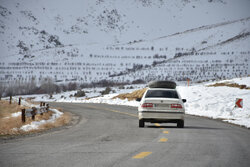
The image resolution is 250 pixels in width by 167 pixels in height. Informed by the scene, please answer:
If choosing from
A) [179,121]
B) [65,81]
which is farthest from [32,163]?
[65,81]

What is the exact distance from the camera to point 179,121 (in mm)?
17469

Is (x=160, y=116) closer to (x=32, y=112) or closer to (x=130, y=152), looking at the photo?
(x=32, y=112)

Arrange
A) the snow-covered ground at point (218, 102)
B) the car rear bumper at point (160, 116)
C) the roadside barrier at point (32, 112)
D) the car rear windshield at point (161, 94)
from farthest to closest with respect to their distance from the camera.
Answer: the snow-covered ground at point (218, 102)
the roadside barrier at point (32, 112)
the car rear windshield at point (161, 94)
the car rear bumper at point (160, 116)

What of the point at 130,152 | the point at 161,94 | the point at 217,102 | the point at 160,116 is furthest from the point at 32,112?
the point at 217,102

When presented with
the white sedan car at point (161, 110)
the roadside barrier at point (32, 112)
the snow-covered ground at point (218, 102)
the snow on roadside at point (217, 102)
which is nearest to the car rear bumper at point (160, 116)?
the white sedan car at point (161, 110)

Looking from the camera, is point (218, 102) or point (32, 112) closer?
point (32, 112)

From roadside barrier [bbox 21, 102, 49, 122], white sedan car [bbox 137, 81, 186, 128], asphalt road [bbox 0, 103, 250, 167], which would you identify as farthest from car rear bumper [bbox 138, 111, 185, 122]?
roadside barrier [bbox 21, 102, 49, 122]

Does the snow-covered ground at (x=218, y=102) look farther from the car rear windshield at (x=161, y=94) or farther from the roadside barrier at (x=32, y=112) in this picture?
the roadside barrier at (x=32, y=112)

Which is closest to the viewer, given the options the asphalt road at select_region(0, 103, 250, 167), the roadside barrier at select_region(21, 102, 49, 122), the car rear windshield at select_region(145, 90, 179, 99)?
the asphalt road at select_region(0, 103, 250, 167)

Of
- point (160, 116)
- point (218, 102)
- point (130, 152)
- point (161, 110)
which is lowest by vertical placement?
point (218, 102)

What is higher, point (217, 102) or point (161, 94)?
point (161, 94)

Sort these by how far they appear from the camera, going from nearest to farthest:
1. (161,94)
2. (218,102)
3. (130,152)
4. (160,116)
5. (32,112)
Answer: (130,152)
(160,116)
(161,94)
(32,112)
(218,102)

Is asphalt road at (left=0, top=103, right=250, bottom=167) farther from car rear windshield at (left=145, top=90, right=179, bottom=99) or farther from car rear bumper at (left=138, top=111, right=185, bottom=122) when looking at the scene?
car rear windshield at (left=145, top=90, right=179, bottom=99)

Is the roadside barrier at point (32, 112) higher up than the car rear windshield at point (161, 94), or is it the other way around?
the car rear windshield at point (161, 94)
